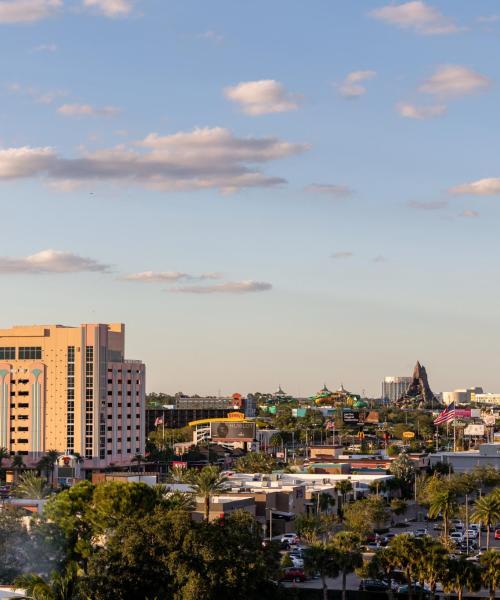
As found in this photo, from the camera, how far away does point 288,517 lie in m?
143

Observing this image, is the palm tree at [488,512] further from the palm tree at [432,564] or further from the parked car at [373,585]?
the palm tree at [432,564]

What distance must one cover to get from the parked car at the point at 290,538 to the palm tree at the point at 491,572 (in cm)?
3504

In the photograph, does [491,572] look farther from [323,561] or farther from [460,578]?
[323,561]

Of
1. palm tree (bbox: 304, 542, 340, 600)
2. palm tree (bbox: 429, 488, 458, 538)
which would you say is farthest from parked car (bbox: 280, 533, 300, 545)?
palm tree (bbox: 304, 542, 340, 600)

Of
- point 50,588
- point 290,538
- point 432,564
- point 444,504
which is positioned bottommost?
point 290,538

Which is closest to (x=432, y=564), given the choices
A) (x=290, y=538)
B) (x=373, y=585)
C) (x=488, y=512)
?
(x=373, y=585)

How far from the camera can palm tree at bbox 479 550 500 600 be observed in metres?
93.8

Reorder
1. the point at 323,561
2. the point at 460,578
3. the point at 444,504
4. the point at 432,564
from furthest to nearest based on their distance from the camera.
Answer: the point at 444,504 < the point at 323,561 < the point at 460,578 < the point at 432,564

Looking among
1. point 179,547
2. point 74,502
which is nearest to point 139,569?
point 179,547

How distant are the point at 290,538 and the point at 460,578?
40008 millimetres

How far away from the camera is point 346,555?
3888 inches

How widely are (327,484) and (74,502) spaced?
72.7 meters

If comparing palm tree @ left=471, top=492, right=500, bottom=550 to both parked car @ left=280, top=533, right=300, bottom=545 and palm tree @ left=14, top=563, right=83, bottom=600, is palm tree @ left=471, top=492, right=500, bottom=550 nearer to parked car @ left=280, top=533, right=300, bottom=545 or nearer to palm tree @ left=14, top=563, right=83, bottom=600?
parked car @ left=280, top=533, right=300, bottom=545

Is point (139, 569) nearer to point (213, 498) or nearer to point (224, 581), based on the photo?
point (224, 581)
